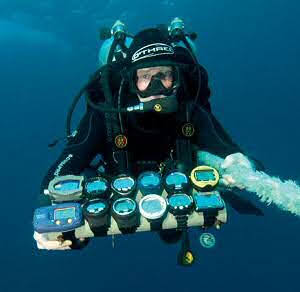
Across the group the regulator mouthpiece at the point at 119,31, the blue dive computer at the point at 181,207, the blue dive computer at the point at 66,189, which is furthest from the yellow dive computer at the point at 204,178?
the regulator mouthpiece at the point at 119,31

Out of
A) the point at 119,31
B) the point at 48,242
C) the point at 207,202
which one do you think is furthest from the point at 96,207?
the point at 119,31

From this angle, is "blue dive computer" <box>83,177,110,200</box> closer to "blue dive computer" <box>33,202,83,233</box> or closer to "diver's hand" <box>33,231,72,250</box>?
"blue dive computer" <box>33,202,83,233</box>

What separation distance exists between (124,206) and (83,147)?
1.13m

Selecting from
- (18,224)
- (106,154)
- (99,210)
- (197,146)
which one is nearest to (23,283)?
(18,224)

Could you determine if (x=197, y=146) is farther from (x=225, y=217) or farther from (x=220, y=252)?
(x=220, y=252)

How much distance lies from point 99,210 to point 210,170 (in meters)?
0.76

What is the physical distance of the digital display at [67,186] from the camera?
2.32m

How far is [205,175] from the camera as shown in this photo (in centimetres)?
242

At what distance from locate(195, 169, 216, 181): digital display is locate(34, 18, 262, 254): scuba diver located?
1.87ft

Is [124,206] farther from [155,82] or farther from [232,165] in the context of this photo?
[155,82]

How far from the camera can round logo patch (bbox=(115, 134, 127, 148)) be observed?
3.28m

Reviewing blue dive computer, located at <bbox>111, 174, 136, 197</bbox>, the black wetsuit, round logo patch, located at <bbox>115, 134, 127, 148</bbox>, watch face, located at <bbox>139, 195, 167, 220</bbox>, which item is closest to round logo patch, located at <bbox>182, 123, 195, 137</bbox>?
the black wetsuit

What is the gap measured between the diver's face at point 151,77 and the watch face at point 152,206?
1186 millimetres

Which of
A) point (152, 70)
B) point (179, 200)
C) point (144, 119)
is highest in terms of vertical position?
point (152, 70)
